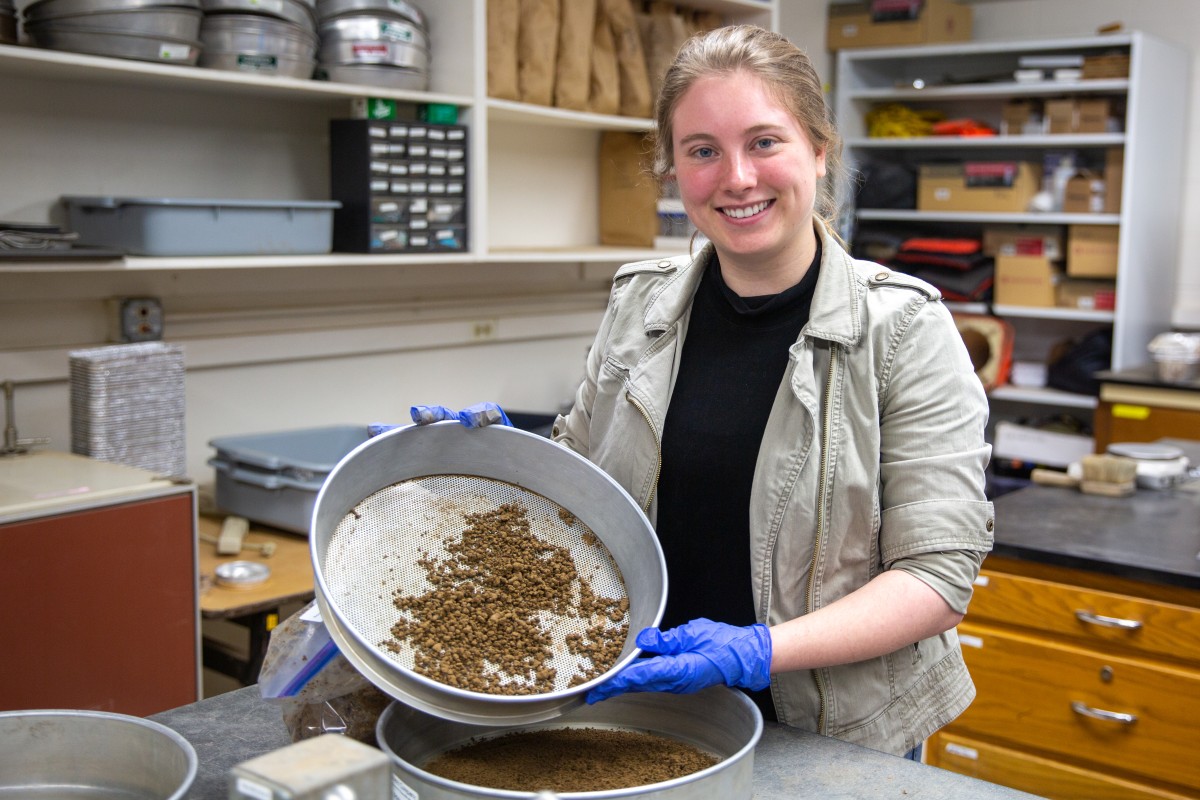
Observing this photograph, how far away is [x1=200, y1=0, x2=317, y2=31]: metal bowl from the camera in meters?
2.40

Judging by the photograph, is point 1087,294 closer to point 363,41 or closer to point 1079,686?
point 1079,686

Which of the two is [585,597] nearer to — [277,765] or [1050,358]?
[277,765]

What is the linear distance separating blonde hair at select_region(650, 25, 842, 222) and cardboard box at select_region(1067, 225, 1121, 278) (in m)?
3.45

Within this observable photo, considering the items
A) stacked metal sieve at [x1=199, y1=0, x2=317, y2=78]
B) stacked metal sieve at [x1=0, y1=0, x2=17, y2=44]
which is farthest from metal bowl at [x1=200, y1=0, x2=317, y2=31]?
stacked metal sieve at [x1=0, y1=0, x2=17, y2=44]

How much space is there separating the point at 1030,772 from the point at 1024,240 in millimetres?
2960

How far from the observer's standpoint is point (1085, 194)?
4.50m

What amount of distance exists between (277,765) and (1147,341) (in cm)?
460

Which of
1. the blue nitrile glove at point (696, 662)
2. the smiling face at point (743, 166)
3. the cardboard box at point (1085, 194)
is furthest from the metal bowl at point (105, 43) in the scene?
the cardboard box at point (1085, 194)

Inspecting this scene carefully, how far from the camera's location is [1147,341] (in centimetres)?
460

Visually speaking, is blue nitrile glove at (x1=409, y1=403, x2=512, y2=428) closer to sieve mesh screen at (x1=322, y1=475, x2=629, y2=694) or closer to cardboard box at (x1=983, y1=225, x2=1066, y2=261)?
sieve mesh screen at (x1=322, y1=475, x2=629, y2=694)

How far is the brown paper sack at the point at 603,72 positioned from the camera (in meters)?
3.27

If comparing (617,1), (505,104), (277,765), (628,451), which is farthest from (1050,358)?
(277,765)

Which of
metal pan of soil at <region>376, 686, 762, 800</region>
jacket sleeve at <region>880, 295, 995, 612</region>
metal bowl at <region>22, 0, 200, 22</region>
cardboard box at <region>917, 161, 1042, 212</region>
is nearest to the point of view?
metal pan of soil at <region>376, 686, 762, 800</region>

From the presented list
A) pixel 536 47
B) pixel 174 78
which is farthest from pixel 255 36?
pixel 536 47
